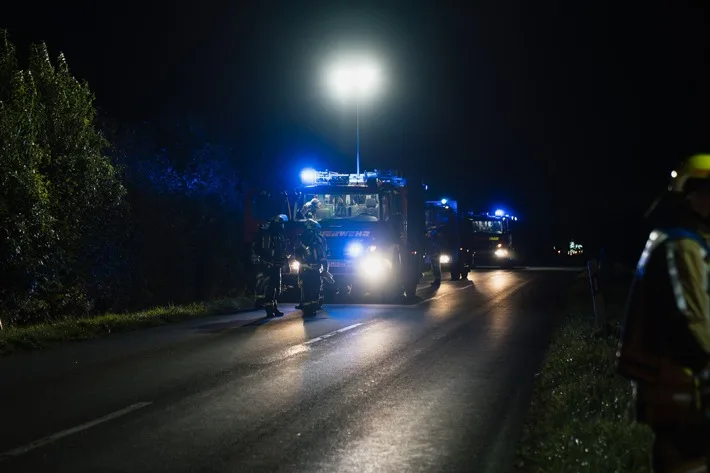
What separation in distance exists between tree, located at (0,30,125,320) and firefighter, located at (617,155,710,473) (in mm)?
14091

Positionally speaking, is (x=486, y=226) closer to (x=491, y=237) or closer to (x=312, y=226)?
(x=491, y=237)

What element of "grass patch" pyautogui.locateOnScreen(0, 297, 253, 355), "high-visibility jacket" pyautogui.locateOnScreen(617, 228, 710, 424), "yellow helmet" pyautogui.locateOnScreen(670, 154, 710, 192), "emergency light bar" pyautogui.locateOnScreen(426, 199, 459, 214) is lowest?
"grass patch" pyautogui.locateOnScreen(0, 297, 253, 355)

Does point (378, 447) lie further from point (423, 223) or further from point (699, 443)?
point (423, 223)

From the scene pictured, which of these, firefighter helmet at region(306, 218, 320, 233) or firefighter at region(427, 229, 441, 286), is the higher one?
firefighter helmet at region(306, 218, 320, 233)

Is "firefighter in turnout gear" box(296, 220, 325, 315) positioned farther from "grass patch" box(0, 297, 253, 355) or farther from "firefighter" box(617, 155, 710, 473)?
"firefighter" box(617, 155, 710, 473)

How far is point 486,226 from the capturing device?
163 feet

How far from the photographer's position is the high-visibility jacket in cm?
337

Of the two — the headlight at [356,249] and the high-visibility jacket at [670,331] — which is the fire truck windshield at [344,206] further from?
the high-visibility jacket at [670,331]

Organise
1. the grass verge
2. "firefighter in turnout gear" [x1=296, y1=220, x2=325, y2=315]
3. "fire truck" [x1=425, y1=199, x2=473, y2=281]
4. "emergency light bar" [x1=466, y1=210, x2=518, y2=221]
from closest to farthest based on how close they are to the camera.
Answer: the grass verge
"firefighter in turnout gear" [x1=296, y1=220, x2=325, y2=315]
"fire truck" [x1=425, y1=199, x2=473, y2=281]
"emergency light bar" [x1=466, y1=210, x2=518, y2=221]

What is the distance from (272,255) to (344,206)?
485cm

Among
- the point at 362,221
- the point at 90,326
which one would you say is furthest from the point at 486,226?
the point at 90,326

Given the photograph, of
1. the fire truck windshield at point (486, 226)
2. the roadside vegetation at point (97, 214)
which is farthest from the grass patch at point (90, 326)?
the fire truck windshield at point (486, 226)

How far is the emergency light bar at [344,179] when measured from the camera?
71.8 ft

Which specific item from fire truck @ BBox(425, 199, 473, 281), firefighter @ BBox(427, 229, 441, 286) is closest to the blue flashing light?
fire truck @ BBox(425, 199, 473, 281)
